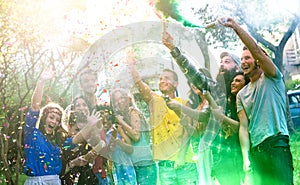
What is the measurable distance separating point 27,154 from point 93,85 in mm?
696

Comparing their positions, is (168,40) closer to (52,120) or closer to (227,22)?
(227,22)

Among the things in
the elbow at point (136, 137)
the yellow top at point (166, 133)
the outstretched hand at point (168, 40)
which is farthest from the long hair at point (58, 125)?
the outstretched hand at point (168, 40)

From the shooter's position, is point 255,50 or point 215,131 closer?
point 255,50

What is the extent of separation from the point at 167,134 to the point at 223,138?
41cm

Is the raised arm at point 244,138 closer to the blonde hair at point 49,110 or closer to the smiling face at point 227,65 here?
the smiling face at point 227,65

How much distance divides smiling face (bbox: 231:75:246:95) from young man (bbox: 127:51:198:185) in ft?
1.24

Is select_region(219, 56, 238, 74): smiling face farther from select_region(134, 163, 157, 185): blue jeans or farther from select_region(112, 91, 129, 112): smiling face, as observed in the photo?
select_region(134, 163, 157, 185): blue jeans

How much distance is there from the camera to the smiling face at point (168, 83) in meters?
3.29

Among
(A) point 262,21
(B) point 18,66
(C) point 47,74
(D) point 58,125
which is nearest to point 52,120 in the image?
(D) point 58,125

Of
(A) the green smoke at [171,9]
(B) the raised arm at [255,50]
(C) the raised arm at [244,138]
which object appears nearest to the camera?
(B) the raised arm at [255,50]

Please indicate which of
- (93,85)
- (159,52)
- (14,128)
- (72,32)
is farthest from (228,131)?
(14,128)

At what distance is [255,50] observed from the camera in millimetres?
Answer: 3002

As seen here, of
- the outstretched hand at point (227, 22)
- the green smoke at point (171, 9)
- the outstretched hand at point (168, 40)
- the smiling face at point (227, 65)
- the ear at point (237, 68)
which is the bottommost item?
the ear at point (237, 68)

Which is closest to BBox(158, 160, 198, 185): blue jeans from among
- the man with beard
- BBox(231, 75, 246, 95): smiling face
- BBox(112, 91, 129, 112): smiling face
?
the man with beard
